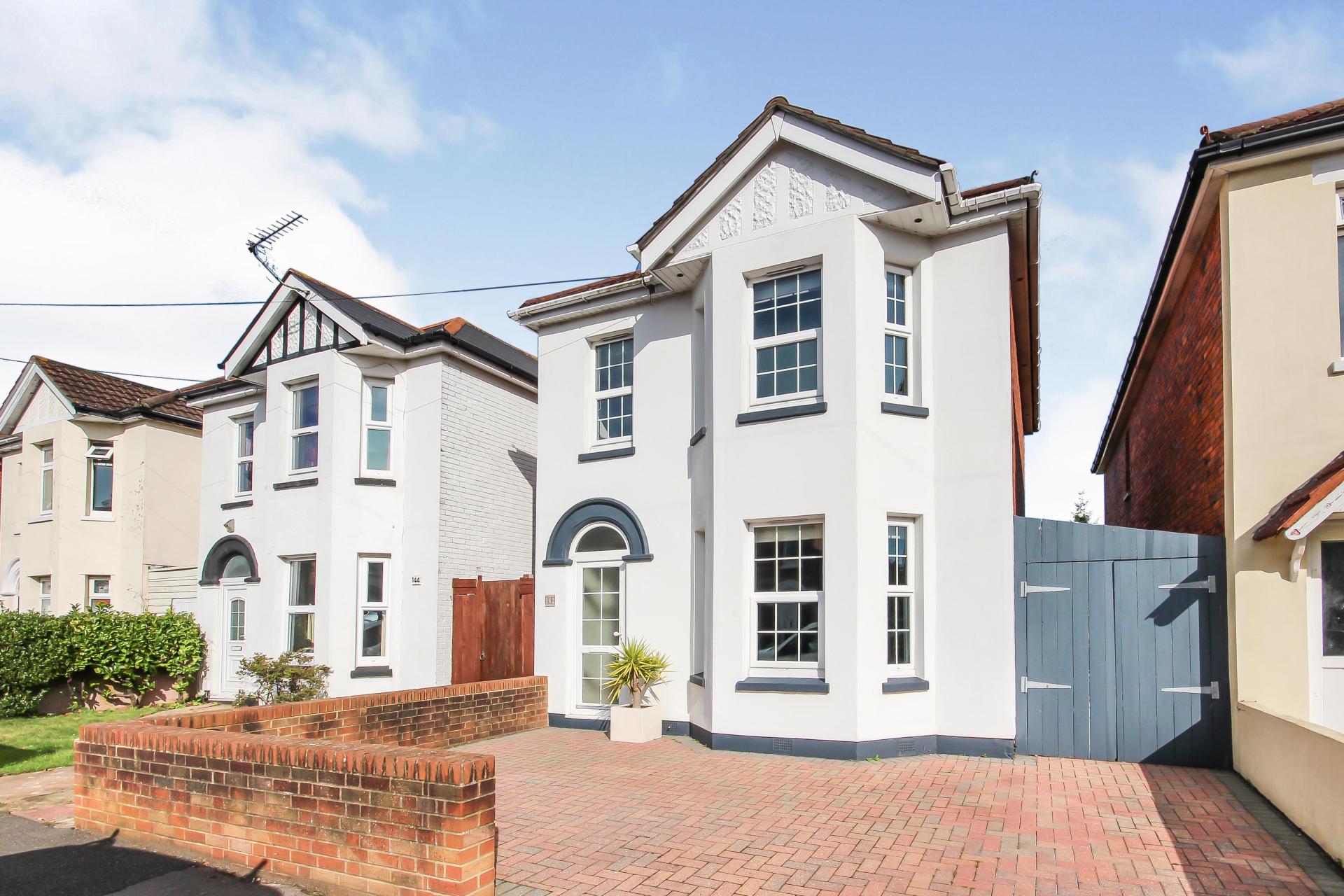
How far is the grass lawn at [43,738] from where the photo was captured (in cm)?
1062

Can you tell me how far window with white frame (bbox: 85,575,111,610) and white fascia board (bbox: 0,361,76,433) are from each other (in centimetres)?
366

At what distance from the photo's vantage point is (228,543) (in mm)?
16859

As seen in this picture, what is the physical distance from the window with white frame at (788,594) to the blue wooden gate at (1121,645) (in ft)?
7.36

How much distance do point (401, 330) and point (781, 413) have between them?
869 cm

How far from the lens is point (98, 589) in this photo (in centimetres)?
2002

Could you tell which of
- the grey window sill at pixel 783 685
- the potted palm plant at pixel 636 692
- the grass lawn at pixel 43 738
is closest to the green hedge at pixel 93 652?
the grass lawn at pixel 43 738

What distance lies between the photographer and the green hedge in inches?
604

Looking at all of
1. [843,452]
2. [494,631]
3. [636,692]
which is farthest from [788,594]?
[494,631]

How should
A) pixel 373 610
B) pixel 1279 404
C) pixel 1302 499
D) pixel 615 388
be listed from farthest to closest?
pixel 373 610 → pixel 615 388 → pixel 1279 404 → pixel 1302 499

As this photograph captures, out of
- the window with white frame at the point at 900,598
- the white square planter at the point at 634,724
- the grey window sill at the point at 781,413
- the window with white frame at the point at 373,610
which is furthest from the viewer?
the window with white frame at the point at 373,610

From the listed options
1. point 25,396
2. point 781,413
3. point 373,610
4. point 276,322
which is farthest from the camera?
point 25,396

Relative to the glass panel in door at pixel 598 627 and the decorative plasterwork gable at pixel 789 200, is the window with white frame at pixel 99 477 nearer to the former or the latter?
the glass panel in door at pixel 598 627

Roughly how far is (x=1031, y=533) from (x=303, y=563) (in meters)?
12.1

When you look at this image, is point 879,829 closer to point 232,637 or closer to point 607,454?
point 607,454
